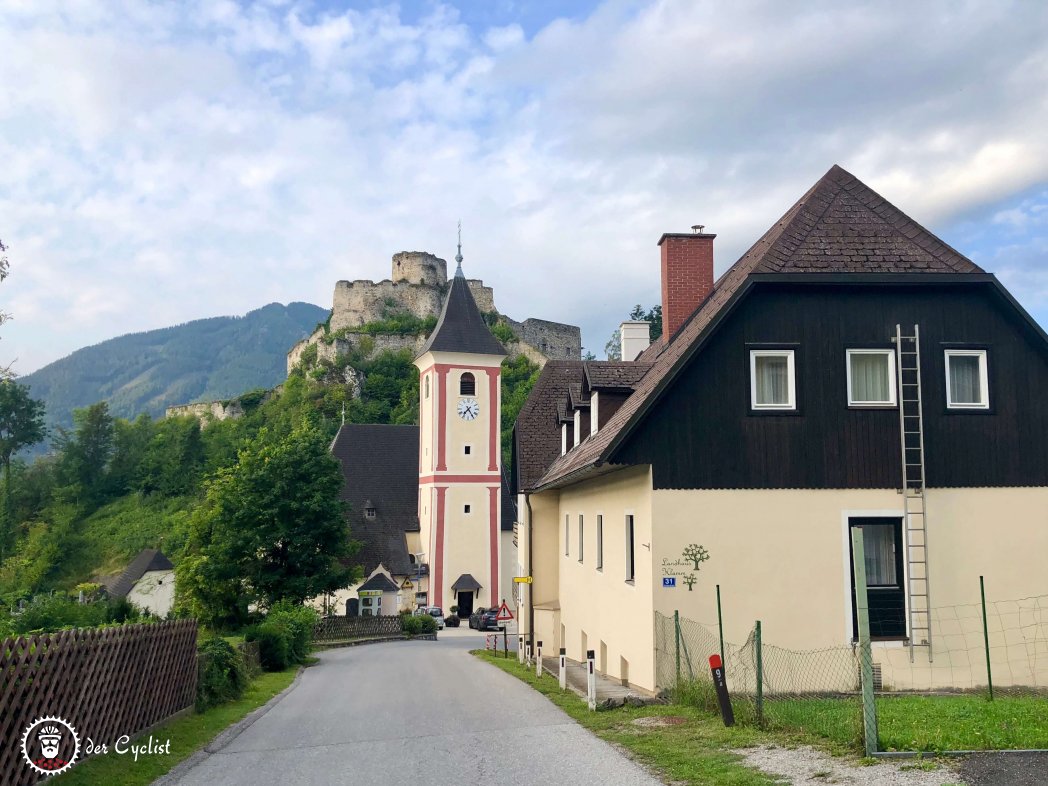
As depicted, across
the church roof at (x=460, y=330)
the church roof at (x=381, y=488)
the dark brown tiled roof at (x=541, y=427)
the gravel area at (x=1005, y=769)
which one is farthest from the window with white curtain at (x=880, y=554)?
the church roof at (x=460, y=330)

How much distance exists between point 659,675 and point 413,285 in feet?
286

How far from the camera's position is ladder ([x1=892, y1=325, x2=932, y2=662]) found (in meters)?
13.3

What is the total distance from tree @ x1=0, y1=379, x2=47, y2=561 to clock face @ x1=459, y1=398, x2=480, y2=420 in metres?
48.9

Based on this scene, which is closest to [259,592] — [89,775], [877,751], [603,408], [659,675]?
[603,408]

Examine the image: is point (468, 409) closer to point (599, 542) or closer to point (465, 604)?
point (465, 604)

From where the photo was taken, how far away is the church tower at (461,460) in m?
55.0

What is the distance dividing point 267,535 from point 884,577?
27366mm

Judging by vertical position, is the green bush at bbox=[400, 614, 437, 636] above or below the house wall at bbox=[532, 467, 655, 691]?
below

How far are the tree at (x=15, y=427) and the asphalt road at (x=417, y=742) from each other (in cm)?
7840

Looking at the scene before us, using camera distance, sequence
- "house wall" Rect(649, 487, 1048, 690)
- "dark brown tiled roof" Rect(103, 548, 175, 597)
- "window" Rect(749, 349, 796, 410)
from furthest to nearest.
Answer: "dark brown tiled roof" Rect(103, 548, 175, 597) < "window" Rect(749, 349, 796, 410) < "house wall" Rect(649, 487, 1048, 690)

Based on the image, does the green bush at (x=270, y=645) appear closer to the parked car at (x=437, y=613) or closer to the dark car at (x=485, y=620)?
the dark car at (x=485, y=620)

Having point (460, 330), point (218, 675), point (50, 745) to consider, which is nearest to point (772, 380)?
point (218, 675)

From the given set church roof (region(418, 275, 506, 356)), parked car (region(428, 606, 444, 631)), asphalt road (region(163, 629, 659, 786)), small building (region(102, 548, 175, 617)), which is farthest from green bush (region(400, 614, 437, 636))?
asphalt road (region(163, 629, 659, 786))

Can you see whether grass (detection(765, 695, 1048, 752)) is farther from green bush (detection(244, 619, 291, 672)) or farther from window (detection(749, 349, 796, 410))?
green bush (detection(244, 619, 291, 672))
